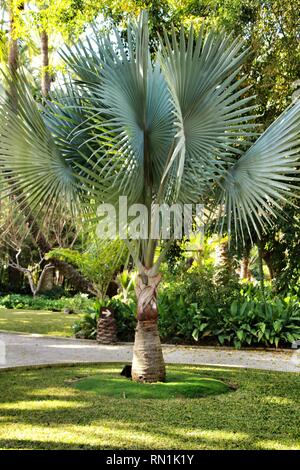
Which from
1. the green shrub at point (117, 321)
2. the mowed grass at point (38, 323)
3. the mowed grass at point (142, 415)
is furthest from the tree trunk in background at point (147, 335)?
the mowed grass at point (38, 323)

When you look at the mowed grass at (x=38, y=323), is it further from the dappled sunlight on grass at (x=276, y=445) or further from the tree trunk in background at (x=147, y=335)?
the dappled sunlight on grass at (x=276, y=445)

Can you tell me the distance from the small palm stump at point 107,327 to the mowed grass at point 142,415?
3.53 m

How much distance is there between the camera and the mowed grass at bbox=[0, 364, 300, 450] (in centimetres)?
485

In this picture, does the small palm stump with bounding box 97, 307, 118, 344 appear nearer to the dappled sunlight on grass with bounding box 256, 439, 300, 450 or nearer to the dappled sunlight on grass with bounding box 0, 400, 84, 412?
the dappled sunlight on grass with bounding box 0, 400, 84, 412

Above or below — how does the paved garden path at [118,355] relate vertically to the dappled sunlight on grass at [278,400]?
above

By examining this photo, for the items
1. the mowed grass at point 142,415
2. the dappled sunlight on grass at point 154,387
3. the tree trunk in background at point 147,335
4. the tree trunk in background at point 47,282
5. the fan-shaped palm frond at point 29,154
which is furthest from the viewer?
the tree trunk in background at point 47,282

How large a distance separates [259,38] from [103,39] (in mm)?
5770

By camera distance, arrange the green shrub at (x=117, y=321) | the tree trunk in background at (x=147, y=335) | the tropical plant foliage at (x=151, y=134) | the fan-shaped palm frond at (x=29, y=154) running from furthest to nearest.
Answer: the green shrub at (x=117, y=321)
the tree trunk in background at (x=147, y=335)
the fan-shaped palm frond at (x=29, y=154)
the tropical plant foliage at (x=151, y=134)

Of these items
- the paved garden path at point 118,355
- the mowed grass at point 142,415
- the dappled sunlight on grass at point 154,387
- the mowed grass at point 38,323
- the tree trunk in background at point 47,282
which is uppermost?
the tree trunk in background at point 47,282

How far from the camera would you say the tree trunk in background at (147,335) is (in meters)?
7.01

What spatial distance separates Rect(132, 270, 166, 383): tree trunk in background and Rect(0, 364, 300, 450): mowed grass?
0.94ft

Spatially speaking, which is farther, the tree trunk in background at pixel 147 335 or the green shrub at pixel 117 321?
the green shrub at pixel 117 321

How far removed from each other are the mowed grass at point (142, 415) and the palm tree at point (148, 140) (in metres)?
0.86

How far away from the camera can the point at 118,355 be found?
10125 millimetres
